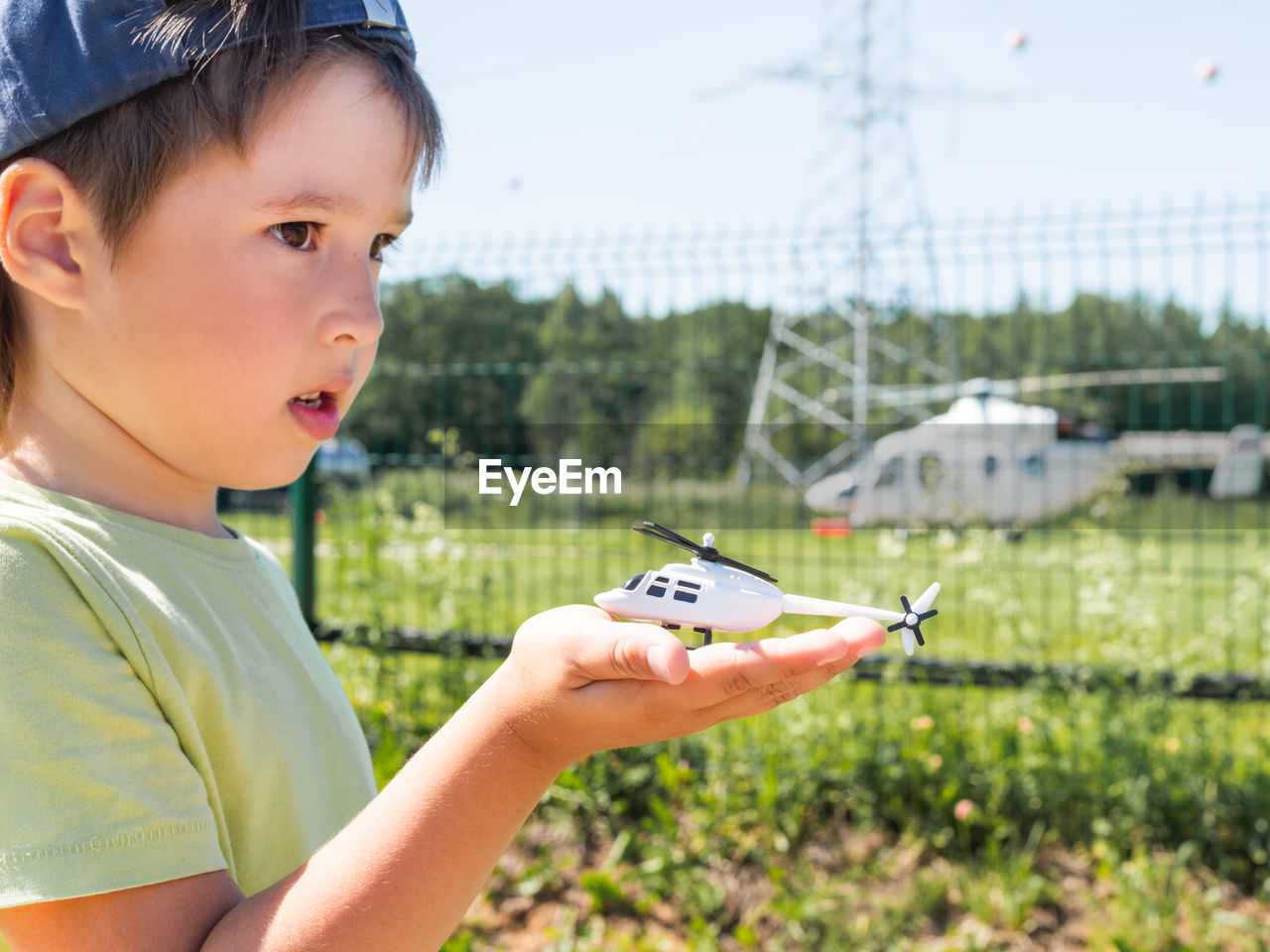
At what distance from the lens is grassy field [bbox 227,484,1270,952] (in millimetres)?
3160

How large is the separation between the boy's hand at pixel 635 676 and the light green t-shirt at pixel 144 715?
335 mm

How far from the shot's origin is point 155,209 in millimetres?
1015

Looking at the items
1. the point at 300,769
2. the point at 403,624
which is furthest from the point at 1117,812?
the point at 300,769

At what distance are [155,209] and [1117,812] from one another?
11.8 ft

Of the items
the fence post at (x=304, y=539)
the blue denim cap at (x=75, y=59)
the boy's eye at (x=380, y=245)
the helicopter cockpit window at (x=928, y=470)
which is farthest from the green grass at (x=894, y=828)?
the blue denim cap at (x=75, y=59)

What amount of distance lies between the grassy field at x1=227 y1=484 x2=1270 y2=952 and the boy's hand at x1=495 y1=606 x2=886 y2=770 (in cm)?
154

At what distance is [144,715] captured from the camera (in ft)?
3.17

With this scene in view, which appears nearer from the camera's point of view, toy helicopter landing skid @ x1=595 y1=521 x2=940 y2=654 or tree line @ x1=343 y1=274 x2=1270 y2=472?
toy helicopter landing skid @ x1=595 y1=521 x2=940 y2=654

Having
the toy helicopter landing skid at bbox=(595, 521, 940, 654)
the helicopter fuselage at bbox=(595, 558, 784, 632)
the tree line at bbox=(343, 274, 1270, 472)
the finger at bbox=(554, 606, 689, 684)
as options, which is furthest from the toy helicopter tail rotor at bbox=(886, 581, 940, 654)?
the tree line at bbox=(343, 274, 1270, 472)

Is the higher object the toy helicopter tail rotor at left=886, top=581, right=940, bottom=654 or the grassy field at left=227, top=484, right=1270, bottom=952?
the toy helicopter tail rotor at left=886, top=581, right=940, bottom=654

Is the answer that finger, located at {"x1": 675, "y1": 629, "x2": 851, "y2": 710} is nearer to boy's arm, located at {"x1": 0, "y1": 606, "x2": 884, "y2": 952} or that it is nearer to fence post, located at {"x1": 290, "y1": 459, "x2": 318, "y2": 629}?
boy's arm, located at {"x1": 0, "y1": 606, "x2": 884, "y2": 952}

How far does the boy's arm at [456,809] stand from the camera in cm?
89

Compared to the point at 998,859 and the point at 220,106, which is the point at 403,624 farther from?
the point at 220,106

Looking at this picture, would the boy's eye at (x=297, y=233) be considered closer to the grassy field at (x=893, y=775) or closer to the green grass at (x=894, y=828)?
the grassy field at (x=893, y=775)
